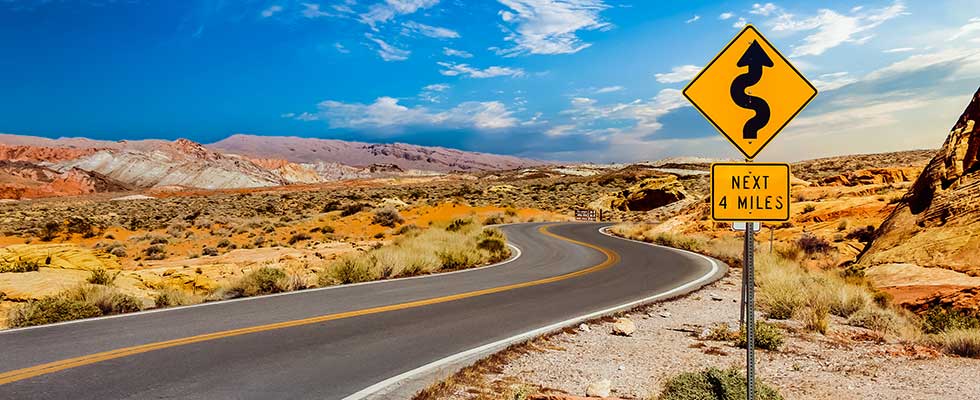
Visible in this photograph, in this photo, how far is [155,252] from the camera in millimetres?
25859

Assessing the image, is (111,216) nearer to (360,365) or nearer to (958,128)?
(360,365)

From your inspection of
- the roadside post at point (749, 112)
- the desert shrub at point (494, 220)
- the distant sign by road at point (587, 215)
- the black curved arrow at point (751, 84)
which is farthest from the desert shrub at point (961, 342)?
the distant sign by road at point (587, 215)

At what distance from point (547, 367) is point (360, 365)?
7.18ft

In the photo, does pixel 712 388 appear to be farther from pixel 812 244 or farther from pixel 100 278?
pixel 812 244

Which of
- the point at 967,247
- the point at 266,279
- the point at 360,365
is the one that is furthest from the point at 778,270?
the point at 266,279

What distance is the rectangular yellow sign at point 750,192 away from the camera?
14.1 ft

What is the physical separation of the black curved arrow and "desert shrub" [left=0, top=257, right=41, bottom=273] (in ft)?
57.6

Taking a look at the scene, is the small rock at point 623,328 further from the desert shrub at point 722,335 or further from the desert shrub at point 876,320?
the desert shrub at point 876,320

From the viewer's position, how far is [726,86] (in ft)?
16.4

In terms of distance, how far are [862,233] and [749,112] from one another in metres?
15.2

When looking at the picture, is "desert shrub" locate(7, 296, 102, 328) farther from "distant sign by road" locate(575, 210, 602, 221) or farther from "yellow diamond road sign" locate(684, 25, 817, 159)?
"distant sign by road" locate(575, 210, 602, 221)

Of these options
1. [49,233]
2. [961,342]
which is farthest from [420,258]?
[49,233]

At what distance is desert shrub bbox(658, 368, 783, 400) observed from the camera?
4973mm

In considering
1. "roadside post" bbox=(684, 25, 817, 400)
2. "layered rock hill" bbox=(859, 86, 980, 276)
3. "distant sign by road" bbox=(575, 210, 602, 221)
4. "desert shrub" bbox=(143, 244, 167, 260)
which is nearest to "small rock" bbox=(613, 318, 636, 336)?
"roadside post" bbox=(684, 25, 817, 400)
